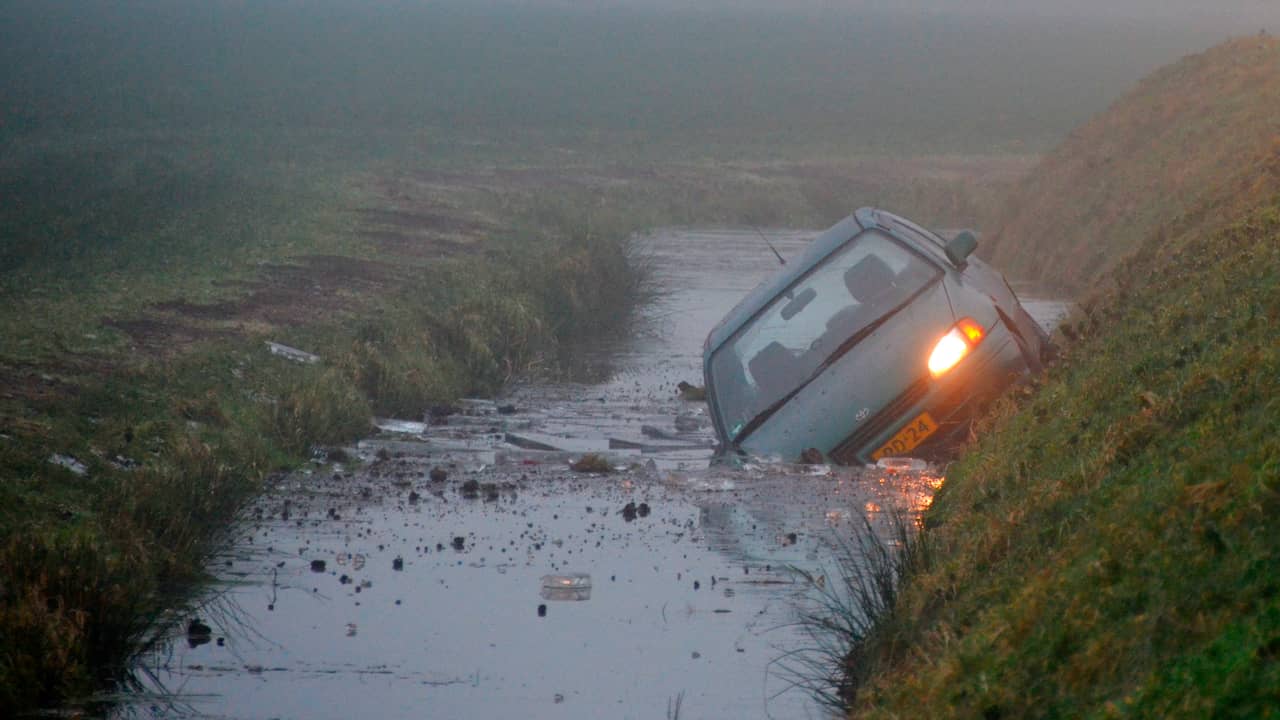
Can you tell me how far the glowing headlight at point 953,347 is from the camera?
10.7 m

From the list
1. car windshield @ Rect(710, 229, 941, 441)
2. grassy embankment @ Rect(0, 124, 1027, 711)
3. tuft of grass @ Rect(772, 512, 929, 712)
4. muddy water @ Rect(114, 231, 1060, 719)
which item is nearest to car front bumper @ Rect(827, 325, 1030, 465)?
muddy water @ Rect(114, 231, 1060, 719)

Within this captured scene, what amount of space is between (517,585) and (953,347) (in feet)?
11.2

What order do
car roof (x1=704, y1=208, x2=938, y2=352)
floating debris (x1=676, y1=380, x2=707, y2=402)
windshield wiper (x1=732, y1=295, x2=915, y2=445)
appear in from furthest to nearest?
floating debris (x1=676, y1=380, x2=707, y2=402) < car roof (x1=704, y1=208, x2=938, y2=352) < windshield wiper (x1=732, y1=295, x2=915, y2=445)

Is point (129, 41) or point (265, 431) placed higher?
point (129, 41)

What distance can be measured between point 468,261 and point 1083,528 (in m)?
17.6

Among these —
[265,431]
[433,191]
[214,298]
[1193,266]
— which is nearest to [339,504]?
[265,431]

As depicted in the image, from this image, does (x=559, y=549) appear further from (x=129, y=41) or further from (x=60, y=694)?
(x=129, y=41)

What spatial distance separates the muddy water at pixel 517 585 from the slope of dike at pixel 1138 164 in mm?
7114

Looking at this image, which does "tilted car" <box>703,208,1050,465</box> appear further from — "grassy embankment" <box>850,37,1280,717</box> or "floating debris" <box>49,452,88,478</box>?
"floating debris" <box>49,452,88,478</box>

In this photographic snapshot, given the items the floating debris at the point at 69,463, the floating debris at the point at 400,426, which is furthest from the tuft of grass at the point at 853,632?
the floating debris at the point at 400,426

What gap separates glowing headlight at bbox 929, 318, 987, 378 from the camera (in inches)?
420

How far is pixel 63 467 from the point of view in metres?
9.62

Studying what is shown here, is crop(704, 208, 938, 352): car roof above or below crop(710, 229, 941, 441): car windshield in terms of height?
above

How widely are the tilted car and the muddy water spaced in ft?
1.00
